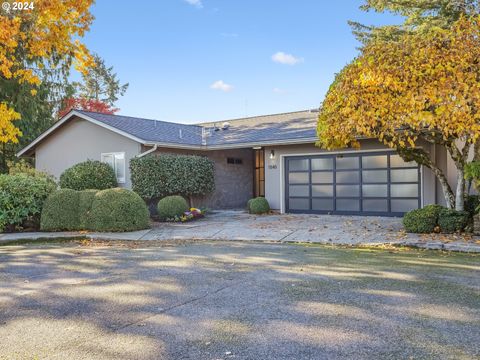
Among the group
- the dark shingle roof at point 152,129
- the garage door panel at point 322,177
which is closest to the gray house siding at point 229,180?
the dark shingle roof at point 152,129

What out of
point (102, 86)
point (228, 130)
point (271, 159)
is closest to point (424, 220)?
point (271, 159)

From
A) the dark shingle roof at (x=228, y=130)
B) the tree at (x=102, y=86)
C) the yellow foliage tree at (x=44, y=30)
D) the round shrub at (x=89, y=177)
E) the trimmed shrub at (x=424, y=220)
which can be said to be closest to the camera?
the trimmed shrub at (x=424, y=220)

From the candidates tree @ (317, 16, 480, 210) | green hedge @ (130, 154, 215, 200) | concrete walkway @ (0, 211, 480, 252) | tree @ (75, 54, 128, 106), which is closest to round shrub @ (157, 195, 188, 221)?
concrete walkway @ (0, 211, 480, 252)

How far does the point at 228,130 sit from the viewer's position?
18484mm

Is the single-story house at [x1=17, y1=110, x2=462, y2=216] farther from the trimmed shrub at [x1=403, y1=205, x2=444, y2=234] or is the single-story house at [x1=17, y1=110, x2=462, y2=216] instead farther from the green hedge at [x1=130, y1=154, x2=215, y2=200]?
the trimmed shrub at [x1=403, y1=205, x2=444, y2=234]

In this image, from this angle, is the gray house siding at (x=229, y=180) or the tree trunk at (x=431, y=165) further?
the gray house siding at (x=229, y=180)

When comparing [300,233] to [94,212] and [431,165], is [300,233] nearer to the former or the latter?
[431,165]

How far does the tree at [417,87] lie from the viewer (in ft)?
25.8

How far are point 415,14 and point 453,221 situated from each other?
37.2 feet

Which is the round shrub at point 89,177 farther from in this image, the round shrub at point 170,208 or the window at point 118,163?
the round shrub at point 170,208

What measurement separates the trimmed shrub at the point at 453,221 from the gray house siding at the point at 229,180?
910cm

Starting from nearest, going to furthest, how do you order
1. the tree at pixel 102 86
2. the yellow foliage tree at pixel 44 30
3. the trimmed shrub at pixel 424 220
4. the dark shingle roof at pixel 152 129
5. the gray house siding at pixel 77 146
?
the trimmed shrub at pixel 424 220 < the yellow foliage tree at pixel 44 30 < the dark shingle roof at pixel 152 129 < the gray house siding at pixel 77 146 < the tree at pixel 102 86

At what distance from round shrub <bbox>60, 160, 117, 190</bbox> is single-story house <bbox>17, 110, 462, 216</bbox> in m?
0.68

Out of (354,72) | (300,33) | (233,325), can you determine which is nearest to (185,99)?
(300,33)
